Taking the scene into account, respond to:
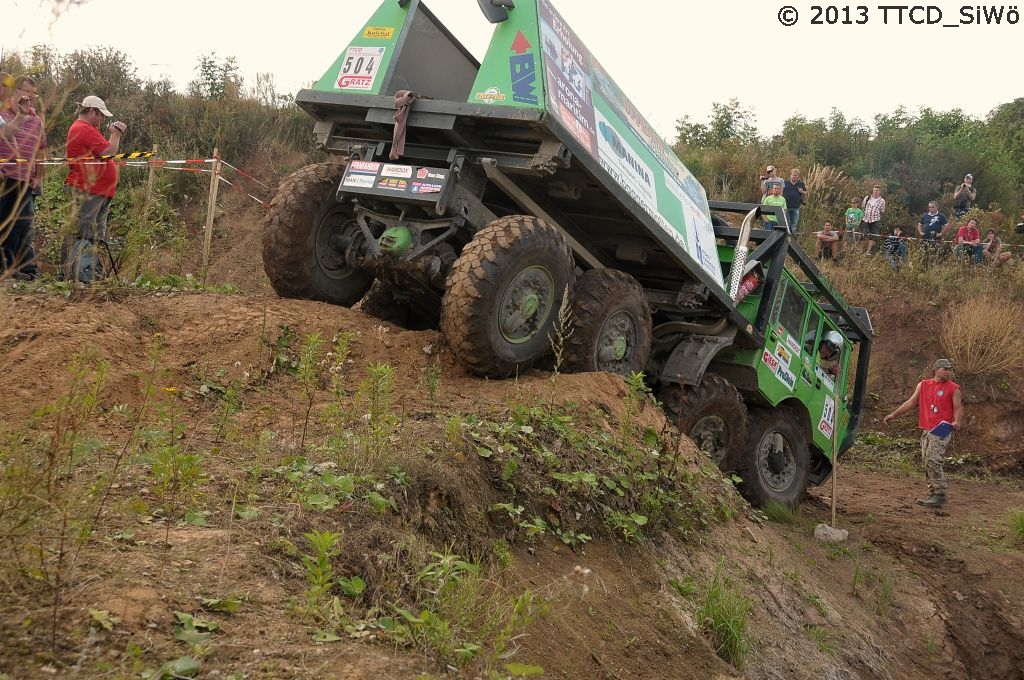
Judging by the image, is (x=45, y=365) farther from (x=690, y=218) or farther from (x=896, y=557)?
Result: (x=896, y=557)

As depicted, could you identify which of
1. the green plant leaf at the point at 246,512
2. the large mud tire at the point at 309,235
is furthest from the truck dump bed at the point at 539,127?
the green plant leaf at the point at 246,512

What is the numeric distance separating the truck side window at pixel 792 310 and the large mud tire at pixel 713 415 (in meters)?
1.04

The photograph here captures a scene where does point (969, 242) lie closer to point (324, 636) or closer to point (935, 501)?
point (935, 501)

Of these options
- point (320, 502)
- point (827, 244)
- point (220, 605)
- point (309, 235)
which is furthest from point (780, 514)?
point (827, 244)

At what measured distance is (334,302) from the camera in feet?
27.1

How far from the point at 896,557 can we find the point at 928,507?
2466 millimetres

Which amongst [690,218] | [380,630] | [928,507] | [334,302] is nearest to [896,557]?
[928,507]

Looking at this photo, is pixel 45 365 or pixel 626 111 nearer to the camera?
pixel 45 365

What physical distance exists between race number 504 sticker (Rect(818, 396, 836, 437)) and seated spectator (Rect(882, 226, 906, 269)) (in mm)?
8677

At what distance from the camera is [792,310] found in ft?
33.0

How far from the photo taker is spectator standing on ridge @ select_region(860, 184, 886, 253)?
19234 mm

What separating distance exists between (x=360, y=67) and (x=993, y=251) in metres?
14.9

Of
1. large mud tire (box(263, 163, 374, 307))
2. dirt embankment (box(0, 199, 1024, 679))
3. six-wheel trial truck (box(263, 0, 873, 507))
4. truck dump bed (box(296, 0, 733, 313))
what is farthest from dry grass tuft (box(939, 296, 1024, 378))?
large mud tire (box(263, 163, 374, 307))

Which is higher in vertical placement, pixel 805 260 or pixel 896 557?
pixel 805 260
